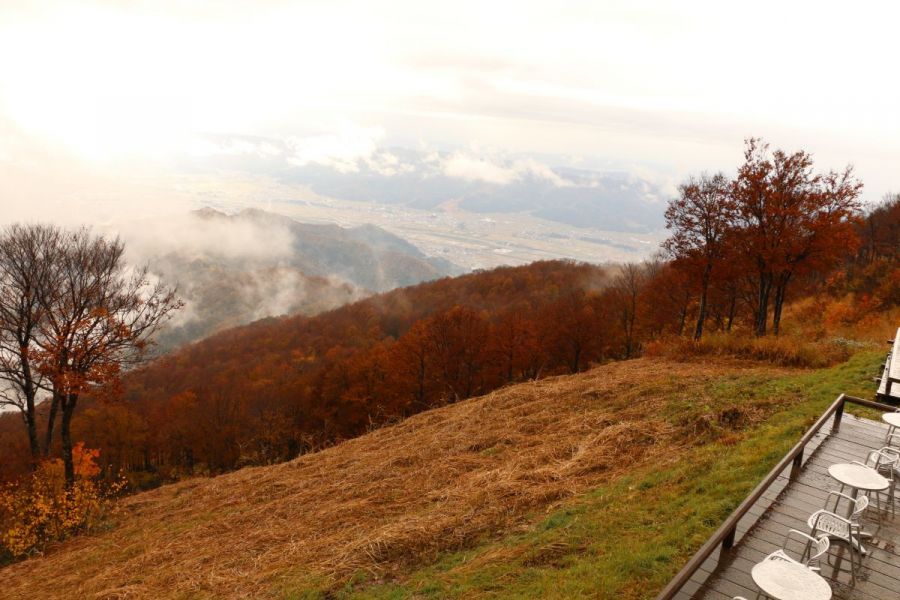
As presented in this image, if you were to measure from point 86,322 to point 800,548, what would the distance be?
23.3 meters

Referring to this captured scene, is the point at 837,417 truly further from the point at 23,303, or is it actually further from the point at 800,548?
the point at 23,303

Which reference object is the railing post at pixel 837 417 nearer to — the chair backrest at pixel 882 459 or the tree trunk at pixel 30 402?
the chair backrest at pixel 882 459

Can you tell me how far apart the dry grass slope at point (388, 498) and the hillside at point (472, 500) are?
60 millimetres

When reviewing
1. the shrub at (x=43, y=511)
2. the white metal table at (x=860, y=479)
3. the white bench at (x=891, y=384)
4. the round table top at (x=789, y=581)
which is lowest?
the shrub at (x=43, y=511)

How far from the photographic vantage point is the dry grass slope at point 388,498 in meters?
10.1

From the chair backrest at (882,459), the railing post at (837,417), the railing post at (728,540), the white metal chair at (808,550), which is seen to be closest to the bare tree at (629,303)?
the railing post at (837,417)

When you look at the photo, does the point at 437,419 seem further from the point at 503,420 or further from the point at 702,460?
the point at 702,460

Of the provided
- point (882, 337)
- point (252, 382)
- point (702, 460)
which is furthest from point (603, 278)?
point (702, 460)

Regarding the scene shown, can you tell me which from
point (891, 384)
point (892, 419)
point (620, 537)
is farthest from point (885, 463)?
point (891, 384)

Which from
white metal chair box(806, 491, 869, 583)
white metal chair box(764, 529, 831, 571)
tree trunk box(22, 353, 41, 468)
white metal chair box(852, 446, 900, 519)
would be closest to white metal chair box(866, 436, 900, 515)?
white metal chair box(852, 446, 900, 519)

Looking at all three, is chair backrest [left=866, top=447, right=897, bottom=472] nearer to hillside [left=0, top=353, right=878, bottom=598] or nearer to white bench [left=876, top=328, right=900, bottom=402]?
hillside [left=0, top=353, right=878, bottom=598]

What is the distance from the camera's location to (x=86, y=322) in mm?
19297

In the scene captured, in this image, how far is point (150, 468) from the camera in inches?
2643

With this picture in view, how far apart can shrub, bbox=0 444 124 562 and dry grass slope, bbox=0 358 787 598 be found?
864 mm
